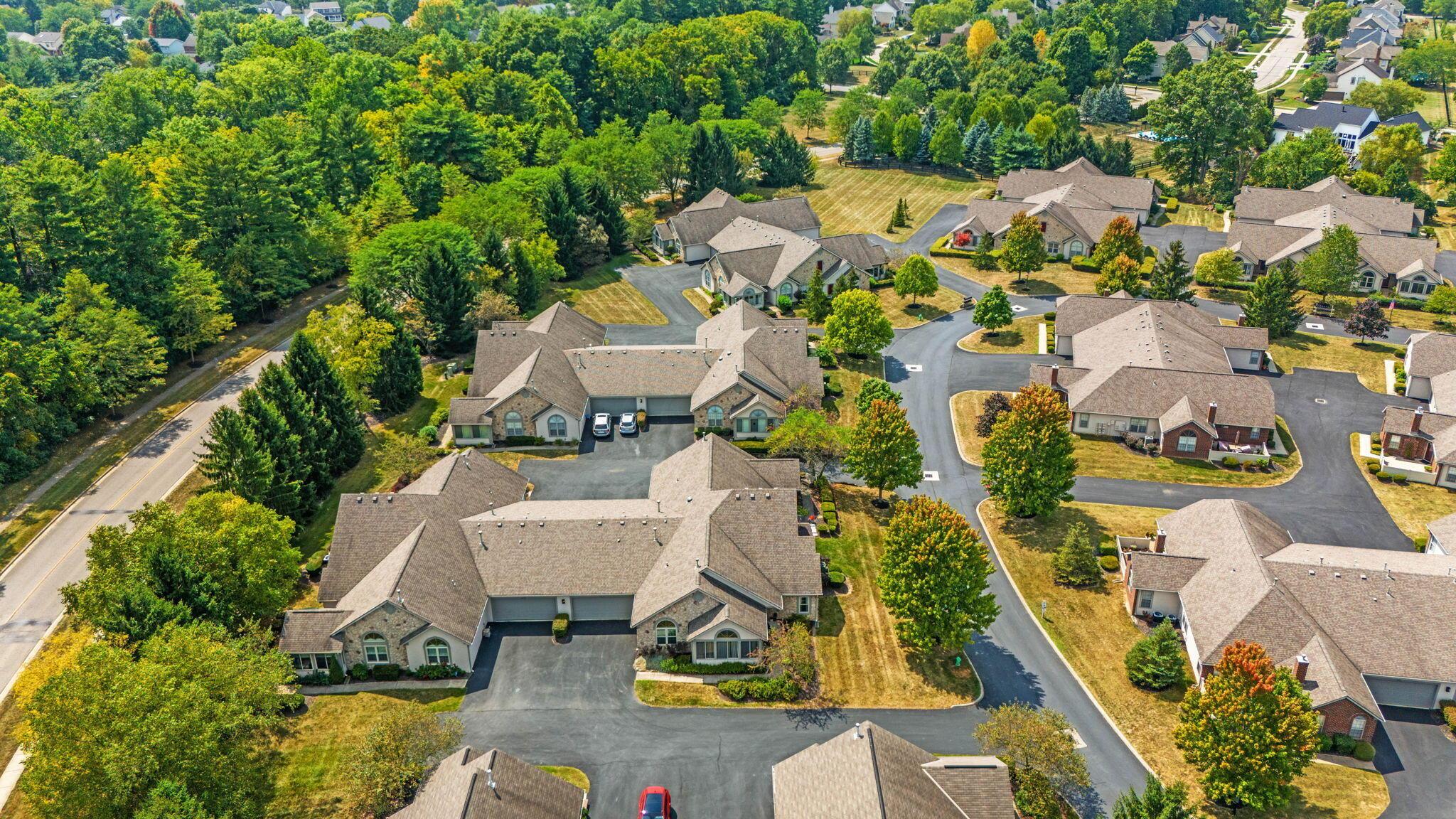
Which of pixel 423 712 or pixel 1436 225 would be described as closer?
pixel 423 712

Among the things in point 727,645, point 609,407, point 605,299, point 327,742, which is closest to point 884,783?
point 727,645

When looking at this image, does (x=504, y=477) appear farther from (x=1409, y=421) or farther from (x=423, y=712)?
(x=1409, y=421)

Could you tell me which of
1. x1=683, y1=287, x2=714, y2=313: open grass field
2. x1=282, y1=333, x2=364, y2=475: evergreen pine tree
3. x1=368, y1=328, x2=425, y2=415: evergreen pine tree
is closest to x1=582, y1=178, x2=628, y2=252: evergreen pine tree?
x1=683, y1=287, x2=714, y2=313: open grass field

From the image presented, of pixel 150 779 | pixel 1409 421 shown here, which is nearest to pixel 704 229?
pixel 1409 421

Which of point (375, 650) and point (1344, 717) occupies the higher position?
point (375, 650)

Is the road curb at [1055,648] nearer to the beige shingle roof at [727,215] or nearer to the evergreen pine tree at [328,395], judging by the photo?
the evergreen pine tree at [328,395]

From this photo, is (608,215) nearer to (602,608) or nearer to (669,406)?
(669,406)
